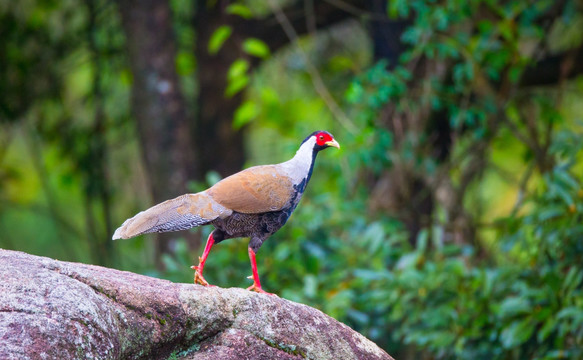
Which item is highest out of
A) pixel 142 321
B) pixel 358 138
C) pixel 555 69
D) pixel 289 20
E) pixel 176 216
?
pixel 555 69

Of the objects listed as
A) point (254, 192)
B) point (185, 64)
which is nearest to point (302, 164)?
point (254, 192)

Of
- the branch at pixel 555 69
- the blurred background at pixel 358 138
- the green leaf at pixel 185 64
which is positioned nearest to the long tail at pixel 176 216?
the blurred background at pixel 358 138

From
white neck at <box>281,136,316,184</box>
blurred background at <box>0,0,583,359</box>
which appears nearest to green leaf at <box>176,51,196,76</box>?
blurred background at <box>0,0,583,359</box>

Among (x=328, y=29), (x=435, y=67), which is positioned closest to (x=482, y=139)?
(x=435, y=67)

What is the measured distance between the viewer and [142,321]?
10.2 feet

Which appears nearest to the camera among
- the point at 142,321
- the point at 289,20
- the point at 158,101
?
the point at 142,321

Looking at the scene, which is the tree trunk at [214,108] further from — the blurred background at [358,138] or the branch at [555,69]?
the branch at [555,69]

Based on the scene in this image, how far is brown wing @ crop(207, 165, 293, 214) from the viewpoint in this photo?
12.3 ft

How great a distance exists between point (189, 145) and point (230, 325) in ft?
15.4

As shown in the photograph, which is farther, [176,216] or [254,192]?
[254,192]

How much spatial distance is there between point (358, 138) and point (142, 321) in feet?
13.4

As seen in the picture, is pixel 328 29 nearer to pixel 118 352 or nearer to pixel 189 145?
pixel 189 145

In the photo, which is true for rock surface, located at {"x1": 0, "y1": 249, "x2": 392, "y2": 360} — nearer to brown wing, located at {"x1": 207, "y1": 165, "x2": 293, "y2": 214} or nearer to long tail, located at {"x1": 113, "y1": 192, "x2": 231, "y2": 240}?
long tail, located at {"x1": 113, "y1": 192, "x2": 231, "y2": 240}

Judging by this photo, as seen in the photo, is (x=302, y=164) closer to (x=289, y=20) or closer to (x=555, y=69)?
(x=289, y=20)
